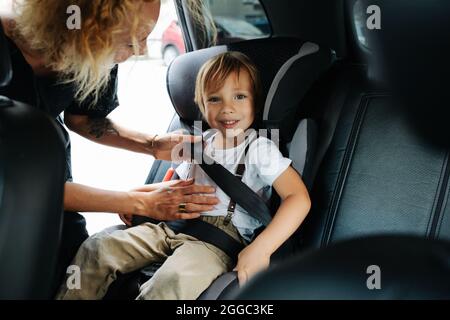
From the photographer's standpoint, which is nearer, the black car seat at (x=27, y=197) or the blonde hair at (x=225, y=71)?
the black car seat at (x=27, y=197)

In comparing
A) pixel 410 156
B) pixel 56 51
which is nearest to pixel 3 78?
pixel 56 51

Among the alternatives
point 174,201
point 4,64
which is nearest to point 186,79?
point 174,201

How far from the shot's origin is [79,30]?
142 centimetres

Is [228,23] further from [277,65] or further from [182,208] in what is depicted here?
[182,208]

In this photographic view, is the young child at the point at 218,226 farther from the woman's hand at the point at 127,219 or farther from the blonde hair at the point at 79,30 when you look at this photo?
the blonde hair at the point at 79,30

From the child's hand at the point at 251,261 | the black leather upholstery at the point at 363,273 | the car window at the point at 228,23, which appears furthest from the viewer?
the car window at the point at 228,23

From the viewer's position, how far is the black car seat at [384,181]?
85 cm

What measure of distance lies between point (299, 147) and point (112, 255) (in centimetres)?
59

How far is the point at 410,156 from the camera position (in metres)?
1.59

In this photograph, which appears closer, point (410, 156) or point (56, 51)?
point (56, 51)

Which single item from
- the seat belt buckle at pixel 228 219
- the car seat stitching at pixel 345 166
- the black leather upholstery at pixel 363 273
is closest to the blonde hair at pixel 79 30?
the seat belt buckle at pixel 228 219

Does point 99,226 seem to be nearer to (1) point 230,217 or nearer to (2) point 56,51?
(1) point 230,217
